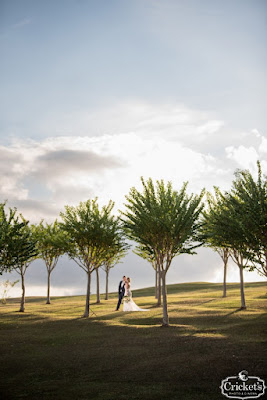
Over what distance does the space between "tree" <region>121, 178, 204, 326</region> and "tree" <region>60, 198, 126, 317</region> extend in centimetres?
831

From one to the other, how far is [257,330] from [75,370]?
13346 millimetres

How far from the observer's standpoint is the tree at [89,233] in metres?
37.4

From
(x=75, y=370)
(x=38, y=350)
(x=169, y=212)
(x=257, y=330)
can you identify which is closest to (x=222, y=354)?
(x=75, y=370)

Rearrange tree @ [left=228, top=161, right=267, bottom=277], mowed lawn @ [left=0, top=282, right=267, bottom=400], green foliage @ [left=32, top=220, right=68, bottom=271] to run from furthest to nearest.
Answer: green foliage @ [left=32, top=220, right=68, bottom=271]
tree @ [left=228, top=161, right=267, bottom=277]
mowed lawn @ [left=0, top=282, right=267, bottom=400]

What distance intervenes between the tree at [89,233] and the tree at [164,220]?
831 centimetres

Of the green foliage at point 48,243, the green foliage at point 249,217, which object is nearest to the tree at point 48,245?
the green foliage at point 48,243

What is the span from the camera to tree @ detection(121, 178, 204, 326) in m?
28.0

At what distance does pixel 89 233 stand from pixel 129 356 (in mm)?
19523

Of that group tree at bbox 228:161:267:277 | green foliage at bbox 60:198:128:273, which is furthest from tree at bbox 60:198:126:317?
tree at bbox 228:161:267:277

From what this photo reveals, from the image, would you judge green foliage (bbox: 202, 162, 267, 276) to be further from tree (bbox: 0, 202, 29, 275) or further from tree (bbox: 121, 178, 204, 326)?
tree (bbox: 0, 202, 29, 275)

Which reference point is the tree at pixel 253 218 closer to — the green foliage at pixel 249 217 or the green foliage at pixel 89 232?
the green foliage at pixel 249 217

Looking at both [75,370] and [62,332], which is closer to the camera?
[75,370]

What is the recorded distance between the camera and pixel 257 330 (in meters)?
24.9

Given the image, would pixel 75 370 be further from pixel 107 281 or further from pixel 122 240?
pixel 107 281
